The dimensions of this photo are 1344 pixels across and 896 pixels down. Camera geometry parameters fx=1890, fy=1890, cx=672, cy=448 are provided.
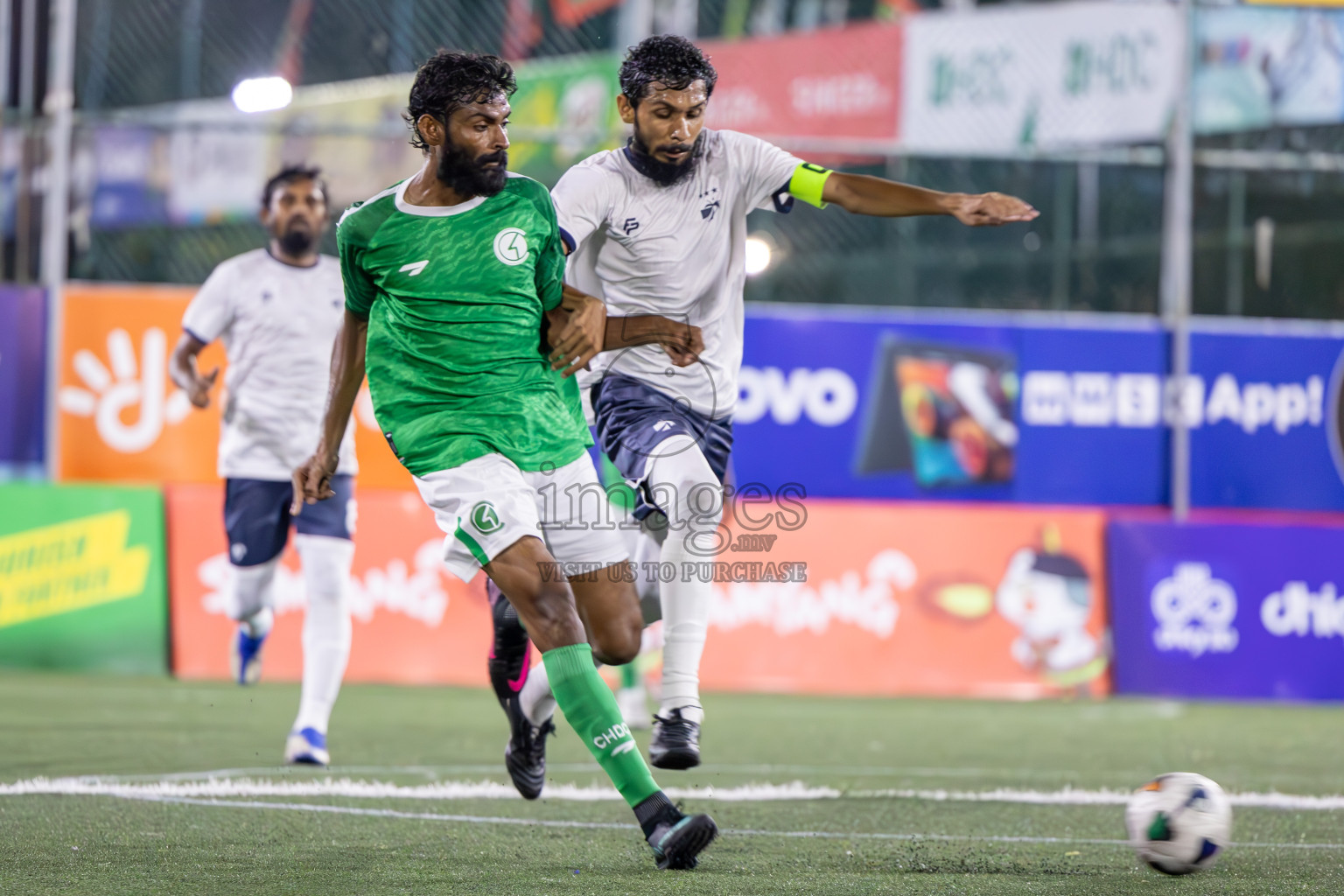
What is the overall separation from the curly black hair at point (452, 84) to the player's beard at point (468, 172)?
100 mm

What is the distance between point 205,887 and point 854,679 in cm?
780

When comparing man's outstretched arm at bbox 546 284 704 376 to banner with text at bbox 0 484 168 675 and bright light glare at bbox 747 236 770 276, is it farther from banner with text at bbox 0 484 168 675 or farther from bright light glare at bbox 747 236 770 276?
bright light glare at bbox 747 236 770 276

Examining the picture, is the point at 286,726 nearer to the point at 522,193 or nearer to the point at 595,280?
the point at 595,280

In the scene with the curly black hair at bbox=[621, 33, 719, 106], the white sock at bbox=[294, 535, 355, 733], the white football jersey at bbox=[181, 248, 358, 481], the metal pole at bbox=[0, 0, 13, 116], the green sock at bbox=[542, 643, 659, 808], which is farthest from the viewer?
the metal pole at bbox=[0, 0, 13, 116]

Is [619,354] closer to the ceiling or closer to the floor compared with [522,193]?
closer to the floor

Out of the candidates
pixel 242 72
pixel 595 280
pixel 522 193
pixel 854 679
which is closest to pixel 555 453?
pixel 522 193

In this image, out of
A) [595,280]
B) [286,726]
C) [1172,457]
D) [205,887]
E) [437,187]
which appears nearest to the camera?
[205,887]

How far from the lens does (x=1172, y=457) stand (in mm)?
12758

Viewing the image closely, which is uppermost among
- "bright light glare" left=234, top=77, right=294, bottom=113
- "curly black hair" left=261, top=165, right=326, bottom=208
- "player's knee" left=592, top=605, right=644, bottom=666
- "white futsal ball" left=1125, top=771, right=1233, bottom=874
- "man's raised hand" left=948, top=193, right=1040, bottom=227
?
"bright light glare" left=234, top=77, right=294, bottom=113

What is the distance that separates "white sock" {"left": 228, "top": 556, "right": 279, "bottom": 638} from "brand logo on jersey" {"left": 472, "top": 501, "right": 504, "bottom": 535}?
341cm

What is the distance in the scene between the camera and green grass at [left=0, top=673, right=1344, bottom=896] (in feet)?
14.8

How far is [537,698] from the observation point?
584 centimetres

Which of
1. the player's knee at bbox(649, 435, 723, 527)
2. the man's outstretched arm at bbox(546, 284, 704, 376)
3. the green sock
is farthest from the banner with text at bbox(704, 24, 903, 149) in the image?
the green sock

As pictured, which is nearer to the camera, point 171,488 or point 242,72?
point 171,488
